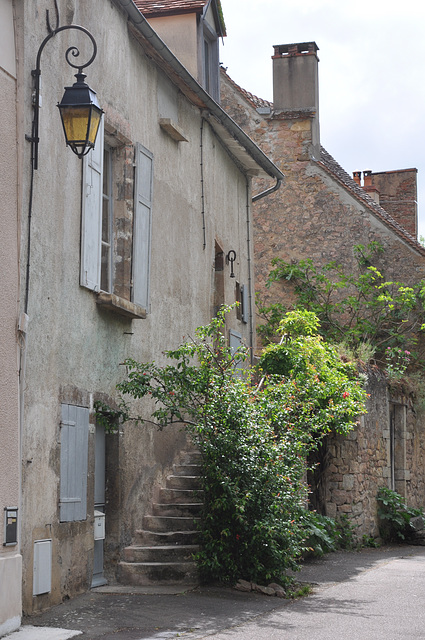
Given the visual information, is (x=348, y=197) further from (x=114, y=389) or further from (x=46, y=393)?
(x=46, y=393)

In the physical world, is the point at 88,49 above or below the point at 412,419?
above

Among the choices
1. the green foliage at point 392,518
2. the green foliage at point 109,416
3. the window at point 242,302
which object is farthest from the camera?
the green foliage at point 392,518

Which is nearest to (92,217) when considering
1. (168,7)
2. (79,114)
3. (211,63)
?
(79,114)

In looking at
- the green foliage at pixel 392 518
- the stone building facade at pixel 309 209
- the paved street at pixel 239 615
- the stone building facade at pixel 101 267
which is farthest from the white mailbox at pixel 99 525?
the stone building facade at pixel 309 209

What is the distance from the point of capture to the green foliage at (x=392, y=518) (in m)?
14.3

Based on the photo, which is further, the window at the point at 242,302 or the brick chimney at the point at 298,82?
the brick chimney at the point at 298,82

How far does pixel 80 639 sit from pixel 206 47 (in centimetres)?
867

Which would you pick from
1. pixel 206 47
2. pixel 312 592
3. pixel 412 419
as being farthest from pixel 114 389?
pixel 412 419

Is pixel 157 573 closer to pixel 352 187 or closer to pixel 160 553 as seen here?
pixel 160 553

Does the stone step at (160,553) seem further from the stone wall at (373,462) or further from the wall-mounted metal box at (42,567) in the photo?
the stone wall at (373,462)

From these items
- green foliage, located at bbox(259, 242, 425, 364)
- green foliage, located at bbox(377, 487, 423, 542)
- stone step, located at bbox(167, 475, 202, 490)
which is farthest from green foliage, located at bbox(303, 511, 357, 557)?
green foliage, located at bbox(259, 242, 425, 364)

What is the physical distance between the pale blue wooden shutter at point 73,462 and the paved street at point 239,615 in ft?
2.42

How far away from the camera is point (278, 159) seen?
18.0m

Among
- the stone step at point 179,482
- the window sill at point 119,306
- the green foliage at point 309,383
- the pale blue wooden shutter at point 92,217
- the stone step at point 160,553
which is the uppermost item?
the pale blue wooden shutter at point 92,217
